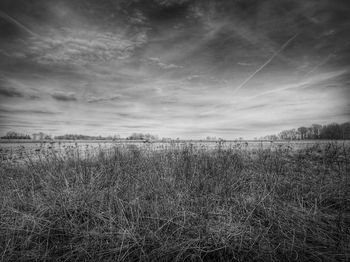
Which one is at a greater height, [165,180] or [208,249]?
[165,180]

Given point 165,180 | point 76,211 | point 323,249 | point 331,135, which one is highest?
point 331,135

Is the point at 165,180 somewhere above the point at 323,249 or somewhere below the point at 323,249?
above

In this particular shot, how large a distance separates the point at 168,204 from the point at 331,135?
6412 millimetres

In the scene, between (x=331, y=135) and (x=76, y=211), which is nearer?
(x=76, y=211)

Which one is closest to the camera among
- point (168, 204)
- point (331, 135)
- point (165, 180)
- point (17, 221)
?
point (17, 221)

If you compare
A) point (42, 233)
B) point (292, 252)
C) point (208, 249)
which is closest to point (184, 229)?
point (208, 249)

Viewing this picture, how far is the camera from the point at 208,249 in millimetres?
2312

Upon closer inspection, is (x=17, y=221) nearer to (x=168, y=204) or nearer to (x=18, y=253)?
(x=18, y=253)

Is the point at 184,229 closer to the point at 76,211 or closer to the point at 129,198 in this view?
the point at 129,198

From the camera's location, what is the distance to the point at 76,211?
3076 millimetres

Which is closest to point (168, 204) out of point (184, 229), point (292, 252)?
point (184, 229)

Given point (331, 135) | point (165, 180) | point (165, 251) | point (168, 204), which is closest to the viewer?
point (165, 251)

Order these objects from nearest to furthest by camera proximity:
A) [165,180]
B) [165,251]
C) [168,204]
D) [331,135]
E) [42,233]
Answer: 1. [165,251]
2. [42,233]
3. [168,204]
4. [165,180]
5. [331,135]

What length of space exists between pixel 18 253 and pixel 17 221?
86 cm
